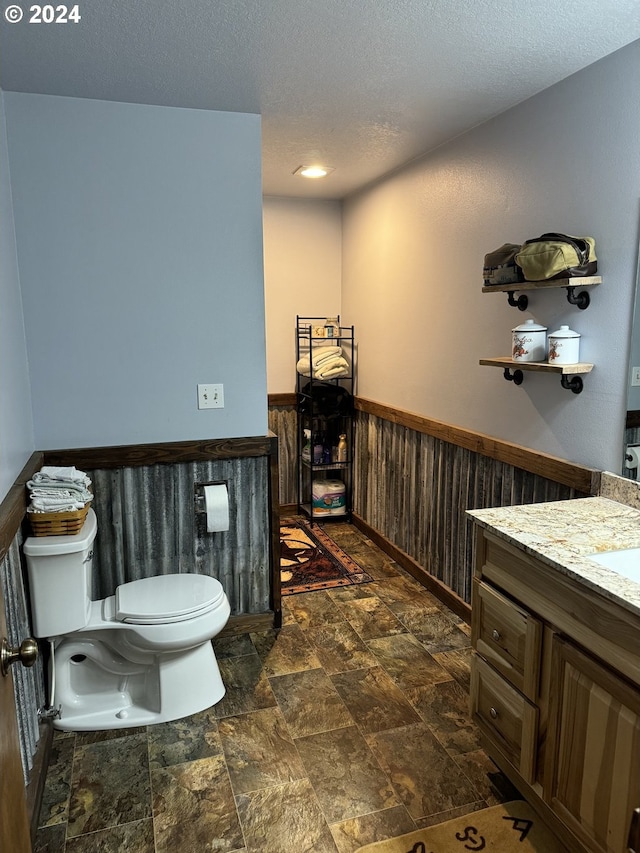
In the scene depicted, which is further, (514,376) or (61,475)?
(514,376)

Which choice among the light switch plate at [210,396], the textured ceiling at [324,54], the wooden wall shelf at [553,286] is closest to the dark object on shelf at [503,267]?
the wooden wall shelf at [553,286]

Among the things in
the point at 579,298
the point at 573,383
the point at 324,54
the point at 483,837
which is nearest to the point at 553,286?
the point at 579,298

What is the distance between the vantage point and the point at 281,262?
436cm

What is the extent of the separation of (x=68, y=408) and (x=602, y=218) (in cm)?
217

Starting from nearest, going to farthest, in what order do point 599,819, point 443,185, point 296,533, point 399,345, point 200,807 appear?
point 599,819
point 200,807
point 443,185
point 399,345
point 296,533

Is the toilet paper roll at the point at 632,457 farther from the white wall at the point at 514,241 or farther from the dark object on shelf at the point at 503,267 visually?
the dark object on shelf at the point at 503,267

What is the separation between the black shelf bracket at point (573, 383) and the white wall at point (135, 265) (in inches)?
50.7

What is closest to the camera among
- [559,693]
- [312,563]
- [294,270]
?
[559,693]

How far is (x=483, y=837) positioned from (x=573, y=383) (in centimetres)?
151

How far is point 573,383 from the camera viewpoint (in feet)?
7.27

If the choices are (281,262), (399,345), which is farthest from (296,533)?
(281,262)

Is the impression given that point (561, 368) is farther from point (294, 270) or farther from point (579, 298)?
point (294, 270)

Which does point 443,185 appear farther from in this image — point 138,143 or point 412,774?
point 412,774

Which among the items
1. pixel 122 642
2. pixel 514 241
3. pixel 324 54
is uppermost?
pixel 324 54
